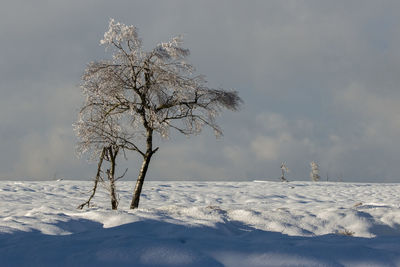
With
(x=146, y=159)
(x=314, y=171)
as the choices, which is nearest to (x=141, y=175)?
(x=146, y=159)

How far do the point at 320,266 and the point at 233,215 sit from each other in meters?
4.38

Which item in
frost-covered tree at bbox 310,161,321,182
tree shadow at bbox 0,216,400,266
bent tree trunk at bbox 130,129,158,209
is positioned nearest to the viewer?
tree shadow at bbox 0,216,400,266

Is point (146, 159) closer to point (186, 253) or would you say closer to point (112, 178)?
point (112, 178)

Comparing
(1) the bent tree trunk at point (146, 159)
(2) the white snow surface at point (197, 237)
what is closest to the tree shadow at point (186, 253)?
(2) the white snow surface at point (197, 237)

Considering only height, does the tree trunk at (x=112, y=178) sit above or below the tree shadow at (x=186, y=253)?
above

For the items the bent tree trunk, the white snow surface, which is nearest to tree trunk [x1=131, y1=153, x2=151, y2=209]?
the bent tree trunk

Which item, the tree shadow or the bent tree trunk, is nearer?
the tree shadow

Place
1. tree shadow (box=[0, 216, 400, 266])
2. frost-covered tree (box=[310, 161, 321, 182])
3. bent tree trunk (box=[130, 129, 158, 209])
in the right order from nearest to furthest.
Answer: tree shadow (box=[0, 216, 400, 266]) < bent tree trunk (box=[130, 129, 158, 209]) < frost-covered tree (box=[310, 161, 321, 182])

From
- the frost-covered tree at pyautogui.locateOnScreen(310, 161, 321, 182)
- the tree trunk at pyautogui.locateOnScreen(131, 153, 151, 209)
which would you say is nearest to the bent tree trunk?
the tree trunk at pyautogui.locateOnScreen(131, 153, 151, 209)

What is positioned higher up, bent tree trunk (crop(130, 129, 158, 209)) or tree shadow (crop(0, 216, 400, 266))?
bent tree trunk (crop(130, 129, 158, 209))

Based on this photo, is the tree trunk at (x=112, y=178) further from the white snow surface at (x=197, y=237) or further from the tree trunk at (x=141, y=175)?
the white snow surface at (x=197, y=237)

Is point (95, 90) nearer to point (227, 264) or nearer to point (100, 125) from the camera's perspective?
point (100, 125)

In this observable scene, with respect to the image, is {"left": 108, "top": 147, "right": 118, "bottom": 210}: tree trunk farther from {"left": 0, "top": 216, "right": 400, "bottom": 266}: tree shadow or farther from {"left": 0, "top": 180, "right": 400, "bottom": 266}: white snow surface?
{"left": 0, "top": 216, "right": 400, "bottom": 266}: tree shadow

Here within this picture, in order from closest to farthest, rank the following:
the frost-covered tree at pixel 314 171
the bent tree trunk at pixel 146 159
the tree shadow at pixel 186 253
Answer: the tree shadow at pixel 186 253 → the bent tree trunk at pixel 146 159 → the frost-covered tree at pixel 314 171
